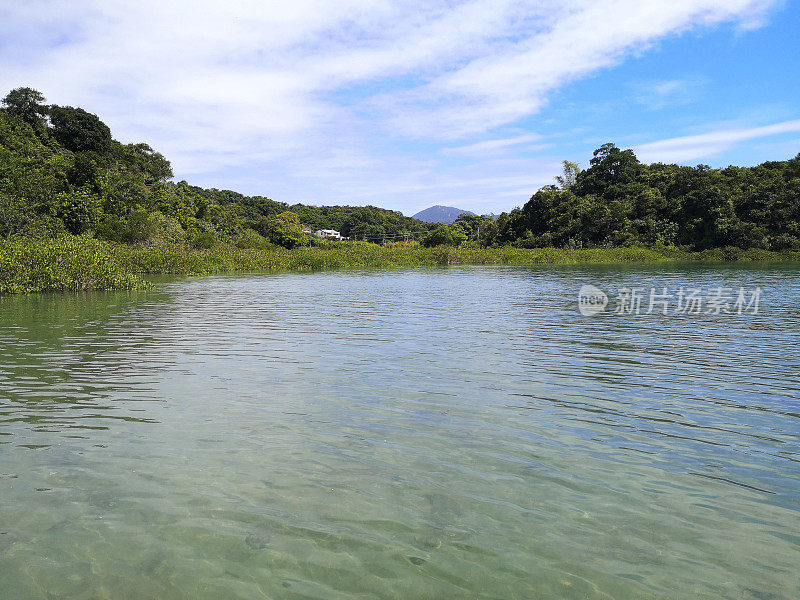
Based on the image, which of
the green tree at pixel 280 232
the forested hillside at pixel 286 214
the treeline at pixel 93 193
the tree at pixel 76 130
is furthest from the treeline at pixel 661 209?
the tree at pixel 76 130

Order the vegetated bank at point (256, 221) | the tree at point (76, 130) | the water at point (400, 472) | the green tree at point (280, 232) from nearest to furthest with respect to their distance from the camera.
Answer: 1. the water at point (400, 472)
2. the vegetated bank at point (256, 221)
3. the tree at point (76, 130)
4. the green tree at point (280, 232)

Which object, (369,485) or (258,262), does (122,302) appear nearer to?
(369,485)

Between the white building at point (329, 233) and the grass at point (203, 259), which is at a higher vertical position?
the white building at point (329, 233)

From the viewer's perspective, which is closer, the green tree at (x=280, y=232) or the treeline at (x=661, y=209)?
the treeline at (x=661, y=209)

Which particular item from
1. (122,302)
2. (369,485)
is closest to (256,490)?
(369,485)

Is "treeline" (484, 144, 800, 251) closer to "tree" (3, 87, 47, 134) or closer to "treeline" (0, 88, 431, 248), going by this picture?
"treeline" (0, 88, 431, 248)

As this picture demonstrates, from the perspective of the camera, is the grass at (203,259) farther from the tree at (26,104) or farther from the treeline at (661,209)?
the tree at (26,104)

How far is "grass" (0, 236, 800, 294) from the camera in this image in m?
26.9

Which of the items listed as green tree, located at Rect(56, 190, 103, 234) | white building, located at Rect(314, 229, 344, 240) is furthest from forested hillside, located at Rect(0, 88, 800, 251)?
white building, located at Rect(314, 229, 344, 240)

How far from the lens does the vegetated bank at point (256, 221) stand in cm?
3984

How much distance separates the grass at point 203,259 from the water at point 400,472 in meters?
16.4

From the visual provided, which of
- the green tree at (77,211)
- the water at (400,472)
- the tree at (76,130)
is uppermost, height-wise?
the tree at (76,130)

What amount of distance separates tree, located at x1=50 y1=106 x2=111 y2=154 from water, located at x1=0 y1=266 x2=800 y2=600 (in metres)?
80.6

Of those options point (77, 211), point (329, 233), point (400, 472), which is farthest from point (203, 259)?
point (329, 233)
